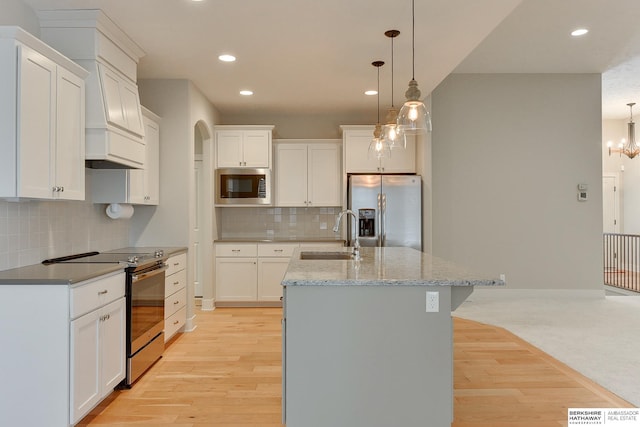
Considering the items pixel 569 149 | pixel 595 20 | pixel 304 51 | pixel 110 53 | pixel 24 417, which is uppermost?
pixel 595 20

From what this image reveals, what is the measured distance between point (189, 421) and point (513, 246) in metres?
4.88

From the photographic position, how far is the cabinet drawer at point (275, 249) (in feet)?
18.8

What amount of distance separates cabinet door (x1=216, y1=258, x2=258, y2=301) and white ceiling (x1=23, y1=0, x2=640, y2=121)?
2.16 meters

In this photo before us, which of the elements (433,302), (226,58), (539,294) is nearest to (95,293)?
(433,302)

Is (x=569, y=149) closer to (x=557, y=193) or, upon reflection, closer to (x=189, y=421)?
(x=557, y=193)

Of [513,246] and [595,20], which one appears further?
[513,246]

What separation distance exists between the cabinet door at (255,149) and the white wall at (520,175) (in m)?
2.32

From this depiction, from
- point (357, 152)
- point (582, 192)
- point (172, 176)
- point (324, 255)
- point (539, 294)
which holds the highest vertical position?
point (357, 152)

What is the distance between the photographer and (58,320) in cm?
237

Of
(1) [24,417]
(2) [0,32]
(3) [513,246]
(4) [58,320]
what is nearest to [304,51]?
(2) [0,32]

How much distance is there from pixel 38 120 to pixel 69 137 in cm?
35

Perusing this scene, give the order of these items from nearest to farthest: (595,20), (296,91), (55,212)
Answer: (55,212) < (595,20) < (296,91)

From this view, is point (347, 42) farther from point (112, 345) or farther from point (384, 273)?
point (112, 345)

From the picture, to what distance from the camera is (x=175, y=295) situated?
167 inches
